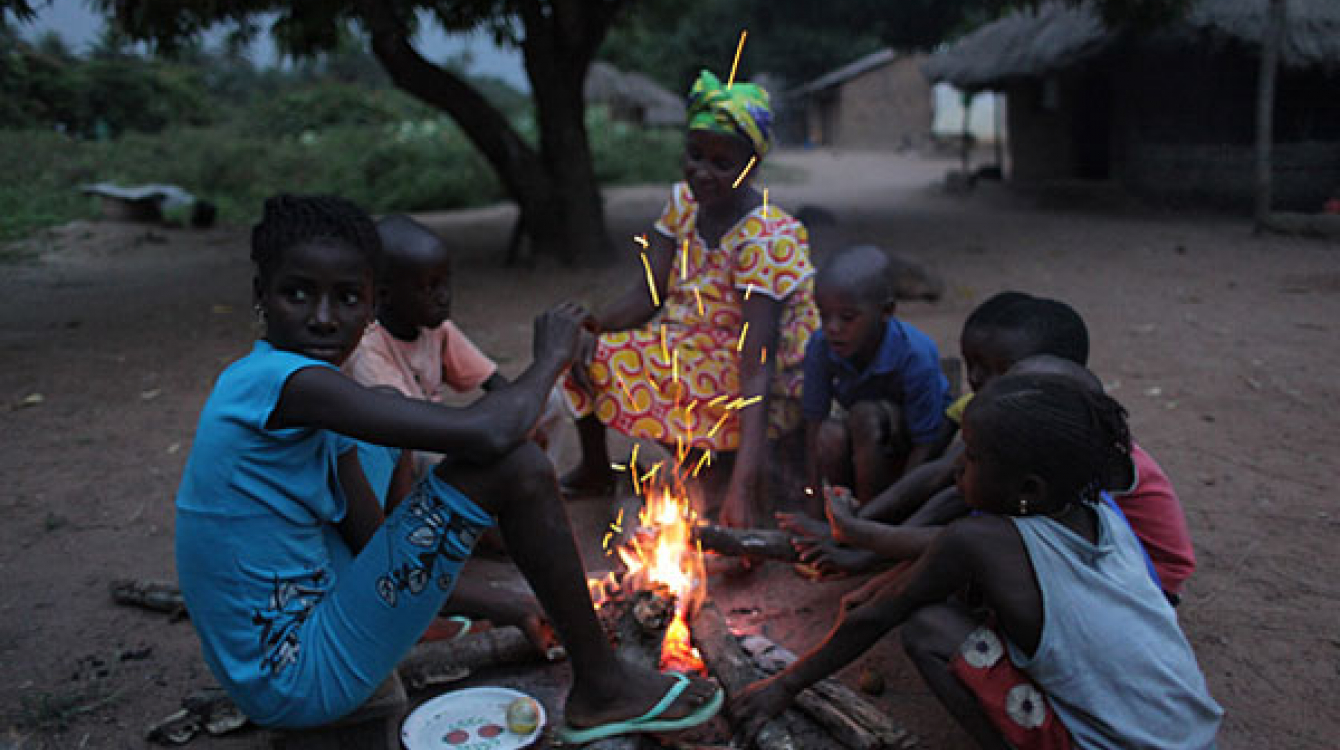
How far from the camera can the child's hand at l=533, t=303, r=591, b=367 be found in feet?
7.30

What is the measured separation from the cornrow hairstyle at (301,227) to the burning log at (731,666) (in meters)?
1.38

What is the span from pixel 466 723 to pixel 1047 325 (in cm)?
194

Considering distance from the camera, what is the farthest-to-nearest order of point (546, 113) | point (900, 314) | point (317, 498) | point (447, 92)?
point (546, 113)
point (447, 92)
point (900, 314)
point (317, 498)

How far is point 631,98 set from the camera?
107 feet

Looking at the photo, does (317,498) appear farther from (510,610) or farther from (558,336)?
(510,610)

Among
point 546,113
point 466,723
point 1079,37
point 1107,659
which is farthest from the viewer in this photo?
point 1079,37

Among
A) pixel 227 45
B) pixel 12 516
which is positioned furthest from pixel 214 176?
pixel 12 516

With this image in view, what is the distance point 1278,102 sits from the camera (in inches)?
472

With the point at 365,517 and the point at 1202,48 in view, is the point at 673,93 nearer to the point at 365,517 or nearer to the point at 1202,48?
the point at 1202,48

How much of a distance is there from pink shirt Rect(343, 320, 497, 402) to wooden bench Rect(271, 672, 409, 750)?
119cm

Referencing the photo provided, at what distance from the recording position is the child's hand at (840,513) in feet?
9.09

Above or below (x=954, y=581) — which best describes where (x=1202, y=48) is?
Answer: above

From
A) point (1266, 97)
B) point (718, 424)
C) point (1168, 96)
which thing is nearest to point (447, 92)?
point (718, 424)

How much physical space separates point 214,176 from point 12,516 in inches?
661
